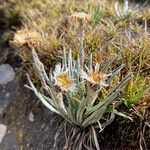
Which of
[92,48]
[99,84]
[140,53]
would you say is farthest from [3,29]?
[99,84]

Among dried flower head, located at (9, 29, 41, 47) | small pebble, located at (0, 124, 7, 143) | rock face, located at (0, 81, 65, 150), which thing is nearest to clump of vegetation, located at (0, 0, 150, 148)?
dried flower head, located at (9, 29, 41, 47)

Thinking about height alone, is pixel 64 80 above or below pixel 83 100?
above

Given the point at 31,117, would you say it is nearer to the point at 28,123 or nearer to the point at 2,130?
the point at 28,123

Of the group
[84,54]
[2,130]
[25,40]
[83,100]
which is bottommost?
[2,130]

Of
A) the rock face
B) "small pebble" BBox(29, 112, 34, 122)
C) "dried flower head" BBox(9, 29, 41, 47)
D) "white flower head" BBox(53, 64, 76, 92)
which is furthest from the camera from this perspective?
"small pebble" BBox(29, 112, 34, 122)

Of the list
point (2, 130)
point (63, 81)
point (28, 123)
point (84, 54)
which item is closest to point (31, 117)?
point (28, 123)

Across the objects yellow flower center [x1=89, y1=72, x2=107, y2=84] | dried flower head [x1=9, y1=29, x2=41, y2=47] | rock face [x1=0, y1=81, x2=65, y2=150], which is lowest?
rock face [x1=0, y1=81, x2=65, y2=150]

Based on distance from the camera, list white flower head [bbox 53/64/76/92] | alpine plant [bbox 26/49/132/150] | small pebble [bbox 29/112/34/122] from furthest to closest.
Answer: small pebble [bbox 29/112/34/122]
alpine plant [bbox 26/49/132/150]
white flower head [bbox 53/64/76/92]

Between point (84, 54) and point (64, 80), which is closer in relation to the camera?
point (64, 80)

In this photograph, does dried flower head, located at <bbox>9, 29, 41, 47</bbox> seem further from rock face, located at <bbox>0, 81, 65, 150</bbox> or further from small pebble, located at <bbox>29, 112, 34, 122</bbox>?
small pebble, located at <bbox>29, 112, 34, 122</bbox>
